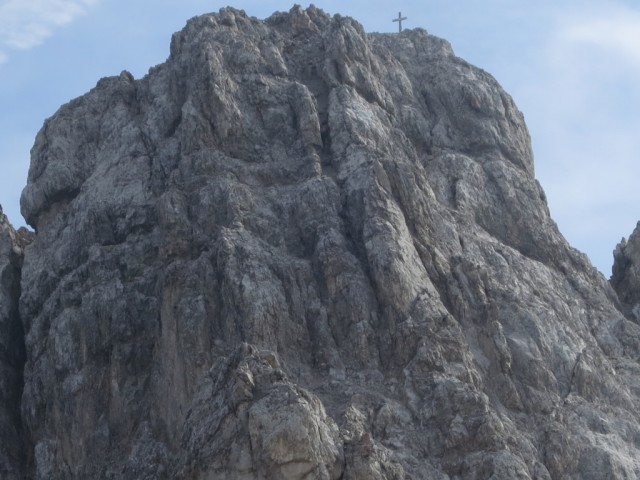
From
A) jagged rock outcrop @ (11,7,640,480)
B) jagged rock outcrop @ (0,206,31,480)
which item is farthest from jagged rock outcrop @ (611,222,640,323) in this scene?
jagged rock outcrop @ (0,206,31,480)

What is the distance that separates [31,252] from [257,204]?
12988 mm

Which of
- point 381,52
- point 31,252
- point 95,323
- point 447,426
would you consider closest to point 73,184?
point 31,252

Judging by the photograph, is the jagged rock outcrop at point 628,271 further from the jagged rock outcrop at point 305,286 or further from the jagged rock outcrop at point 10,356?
the jagged rock outcrop at point 10,356

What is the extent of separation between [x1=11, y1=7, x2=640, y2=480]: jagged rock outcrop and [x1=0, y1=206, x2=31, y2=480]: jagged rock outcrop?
54.3 inches

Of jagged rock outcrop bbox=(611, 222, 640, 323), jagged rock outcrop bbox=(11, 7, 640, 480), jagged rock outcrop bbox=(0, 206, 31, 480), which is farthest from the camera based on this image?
jagged rock outcrop bbox=(611, 222, 640, 323)

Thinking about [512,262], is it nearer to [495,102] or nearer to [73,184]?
[495,102]

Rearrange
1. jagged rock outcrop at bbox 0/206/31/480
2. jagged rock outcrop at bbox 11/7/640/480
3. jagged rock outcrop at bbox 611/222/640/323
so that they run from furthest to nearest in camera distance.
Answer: jagged rock outcrop at bbox 611/222/640/323
jagged rock outcrop at bbox 0/206/31/480
jagged rock outcrop at bbox 11/7/640/480

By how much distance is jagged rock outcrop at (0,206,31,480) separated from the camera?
3059 inches

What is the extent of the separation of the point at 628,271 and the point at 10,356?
30.9 m

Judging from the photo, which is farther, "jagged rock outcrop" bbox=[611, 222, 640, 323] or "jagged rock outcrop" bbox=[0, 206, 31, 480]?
"jagged rock outcrop" bbox=[611, 222, 640, 323]

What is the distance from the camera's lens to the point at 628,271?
8656cm

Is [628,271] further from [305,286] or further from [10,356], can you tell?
[10,356]

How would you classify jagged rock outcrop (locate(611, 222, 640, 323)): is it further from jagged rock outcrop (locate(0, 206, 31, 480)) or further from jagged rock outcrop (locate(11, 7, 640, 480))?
jagged rock outcrop (locate(0, 206, 31, 480))

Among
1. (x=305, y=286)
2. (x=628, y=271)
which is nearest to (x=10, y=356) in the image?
(x=305, y=286)
